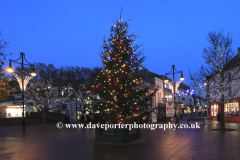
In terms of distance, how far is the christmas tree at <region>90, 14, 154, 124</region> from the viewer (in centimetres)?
1337

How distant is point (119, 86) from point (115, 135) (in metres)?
2.75

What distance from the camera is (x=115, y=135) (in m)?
13.1

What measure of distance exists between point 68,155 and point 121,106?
453cm

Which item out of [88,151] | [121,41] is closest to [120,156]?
[88,151]

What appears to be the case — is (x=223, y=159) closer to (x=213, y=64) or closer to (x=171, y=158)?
(x=171, y=158)

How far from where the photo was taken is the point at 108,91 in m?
13.6

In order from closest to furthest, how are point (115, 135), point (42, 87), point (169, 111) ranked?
point (115, 135)
point (42, 87)
point (169, 111)

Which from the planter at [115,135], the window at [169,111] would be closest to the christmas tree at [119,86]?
the planter at [115,135]

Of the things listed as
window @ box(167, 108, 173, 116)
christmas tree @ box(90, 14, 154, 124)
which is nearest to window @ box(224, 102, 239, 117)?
window @ box(167, 108, 173, 116)

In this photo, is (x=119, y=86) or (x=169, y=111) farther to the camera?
(x=169, y=111)

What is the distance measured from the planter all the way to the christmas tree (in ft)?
1.78

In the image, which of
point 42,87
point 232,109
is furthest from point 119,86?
point 232,109

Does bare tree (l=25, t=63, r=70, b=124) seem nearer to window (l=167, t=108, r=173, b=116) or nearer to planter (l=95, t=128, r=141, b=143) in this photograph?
planter (l=95, t=128, r=141, b=143)

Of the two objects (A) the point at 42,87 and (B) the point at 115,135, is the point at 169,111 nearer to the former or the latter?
(A) the point at 42,87
